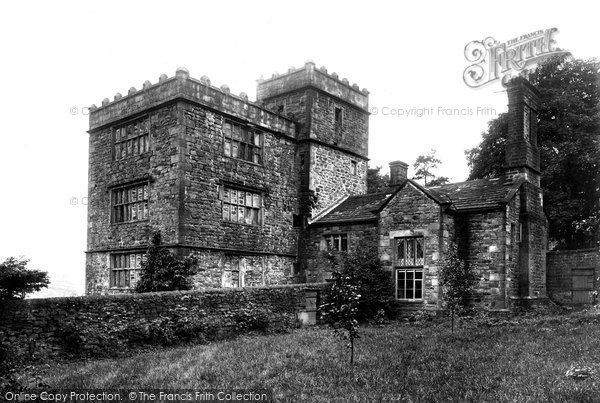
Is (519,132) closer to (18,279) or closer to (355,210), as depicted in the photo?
(355,210)

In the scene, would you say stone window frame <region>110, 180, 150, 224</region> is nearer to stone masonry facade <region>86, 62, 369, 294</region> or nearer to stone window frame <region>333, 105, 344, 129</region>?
stone masonry facade <region>86, 62, 369, 294</region>

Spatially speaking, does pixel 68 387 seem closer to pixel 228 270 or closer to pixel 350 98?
pixel 228 270

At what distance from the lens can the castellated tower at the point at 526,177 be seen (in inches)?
838

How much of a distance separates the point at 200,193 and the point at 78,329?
858cm

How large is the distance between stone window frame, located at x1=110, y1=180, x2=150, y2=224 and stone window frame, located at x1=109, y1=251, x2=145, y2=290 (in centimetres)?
144

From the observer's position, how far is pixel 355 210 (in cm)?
2512

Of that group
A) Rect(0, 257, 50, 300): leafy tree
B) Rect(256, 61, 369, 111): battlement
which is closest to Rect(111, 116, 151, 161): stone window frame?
Rect(256, 61, 369, 111): battlement

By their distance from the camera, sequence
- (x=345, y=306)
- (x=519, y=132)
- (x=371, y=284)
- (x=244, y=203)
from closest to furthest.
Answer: (x=345, y=306) → (x=371, y=284) → (x=519, y=132) → (x=244, y=203)

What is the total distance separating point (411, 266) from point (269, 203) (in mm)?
7051

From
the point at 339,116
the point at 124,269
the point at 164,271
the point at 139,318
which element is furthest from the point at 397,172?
the point at 139,318

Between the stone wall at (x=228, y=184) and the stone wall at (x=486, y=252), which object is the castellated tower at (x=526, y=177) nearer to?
the stone wall at (x=486, y=252)

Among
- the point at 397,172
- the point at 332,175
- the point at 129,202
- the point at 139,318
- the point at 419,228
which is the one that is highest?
the point at 332,175

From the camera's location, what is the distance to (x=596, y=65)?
100 feet

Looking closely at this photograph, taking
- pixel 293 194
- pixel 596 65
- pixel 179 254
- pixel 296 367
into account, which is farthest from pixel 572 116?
pixel 296 367
